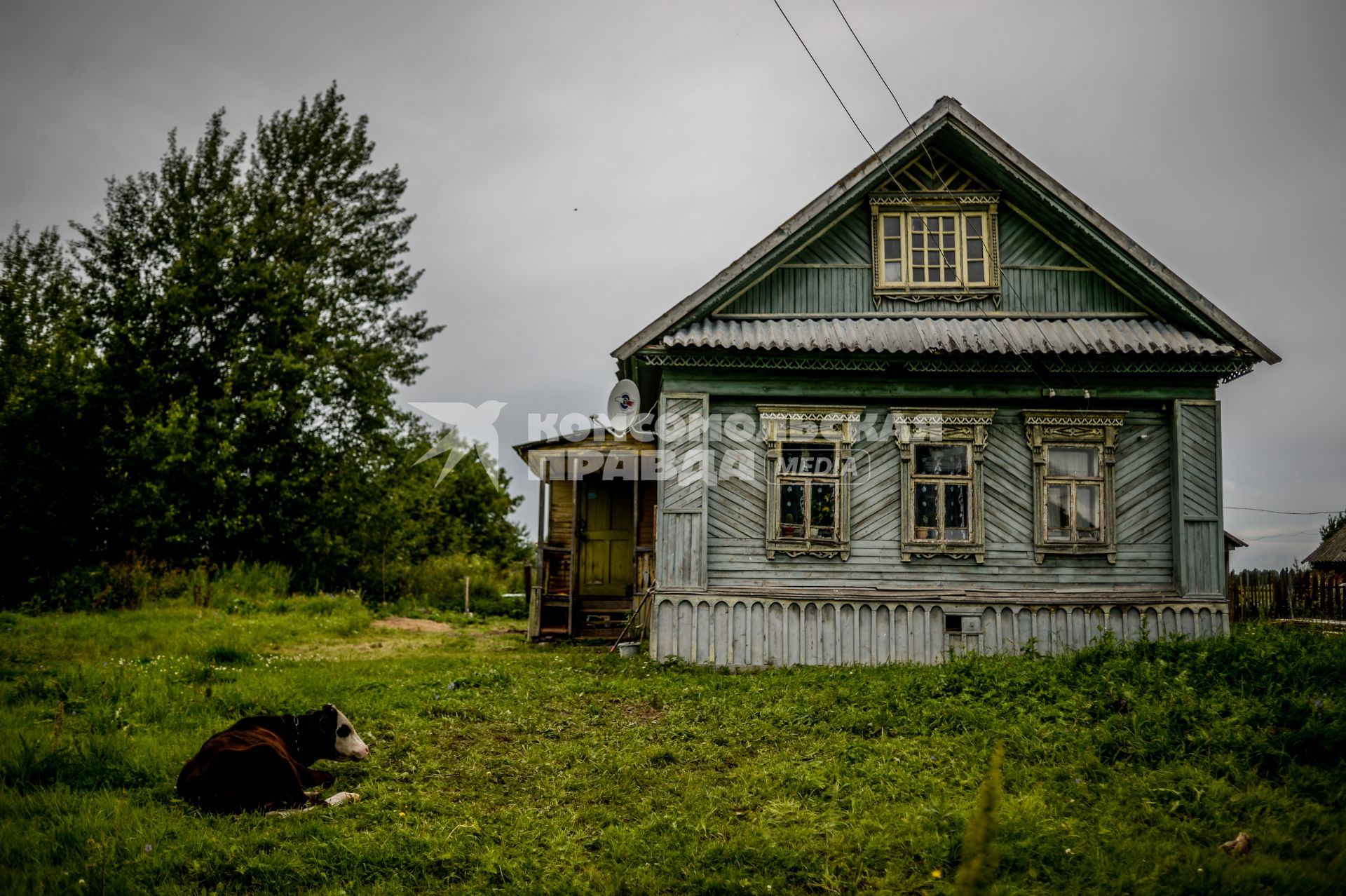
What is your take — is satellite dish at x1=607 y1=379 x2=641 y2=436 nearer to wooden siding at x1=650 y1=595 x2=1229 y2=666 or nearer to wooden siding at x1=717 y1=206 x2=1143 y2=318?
wooden siding at x1=717 y1=206 x2=1143 y2=318

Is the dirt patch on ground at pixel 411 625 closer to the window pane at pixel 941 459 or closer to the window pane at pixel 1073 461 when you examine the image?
the window pane at pixel 941 459

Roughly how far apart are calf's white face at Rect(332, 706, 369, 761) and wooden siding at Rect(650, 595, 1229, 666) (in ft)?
17.3

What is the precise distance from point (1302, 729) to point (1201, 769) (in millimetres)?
914

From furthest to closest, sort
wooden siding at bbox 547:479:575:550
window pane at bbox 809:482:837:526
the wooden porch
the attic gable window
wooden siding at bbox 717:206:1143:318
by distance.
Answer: wooden siding at bbox 547:479:575:550 → the wooden porch → the attic gable window → wooden siding at bbox 717:206:1143:318 → window pane at bbox 809:482:837:526

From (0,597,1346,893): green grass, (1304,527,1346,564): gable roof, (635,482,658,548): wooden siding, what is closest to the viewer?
(0,597,1346,893): green grass

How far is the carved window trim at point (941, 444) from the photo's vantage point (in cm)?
1214

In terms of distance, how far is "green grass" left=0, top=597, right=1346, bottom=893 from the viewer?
17.4 feet

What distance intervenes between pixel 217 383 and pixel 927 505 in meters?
18.3

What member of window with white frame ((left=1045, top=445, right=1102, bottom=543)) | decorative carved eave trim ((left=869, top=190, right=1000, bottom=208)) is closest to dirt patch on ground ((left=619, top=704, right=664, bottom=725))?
window with white frame ((left=1045, top=445, right=1102, bottom=543))

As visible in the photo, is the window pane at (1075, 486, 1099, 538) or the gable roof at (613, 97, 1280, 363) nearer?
the gable roof at (613, 97, 1280, 363)

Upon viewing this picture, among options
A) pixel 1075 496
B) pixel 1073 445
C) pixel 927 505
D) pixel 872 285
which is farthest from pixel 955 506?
pixel 872 285

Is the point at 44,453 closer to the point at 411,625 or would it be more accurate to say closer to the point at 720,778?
the point at 411,625

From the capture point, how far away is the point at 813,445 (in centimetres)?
1255

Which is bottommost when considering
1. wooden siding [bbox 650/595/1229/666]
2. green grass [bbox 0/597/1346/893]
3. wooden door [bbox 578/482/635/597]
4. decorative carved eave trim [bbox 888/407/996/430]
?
green grass [bbox 0/597/1346/893]
